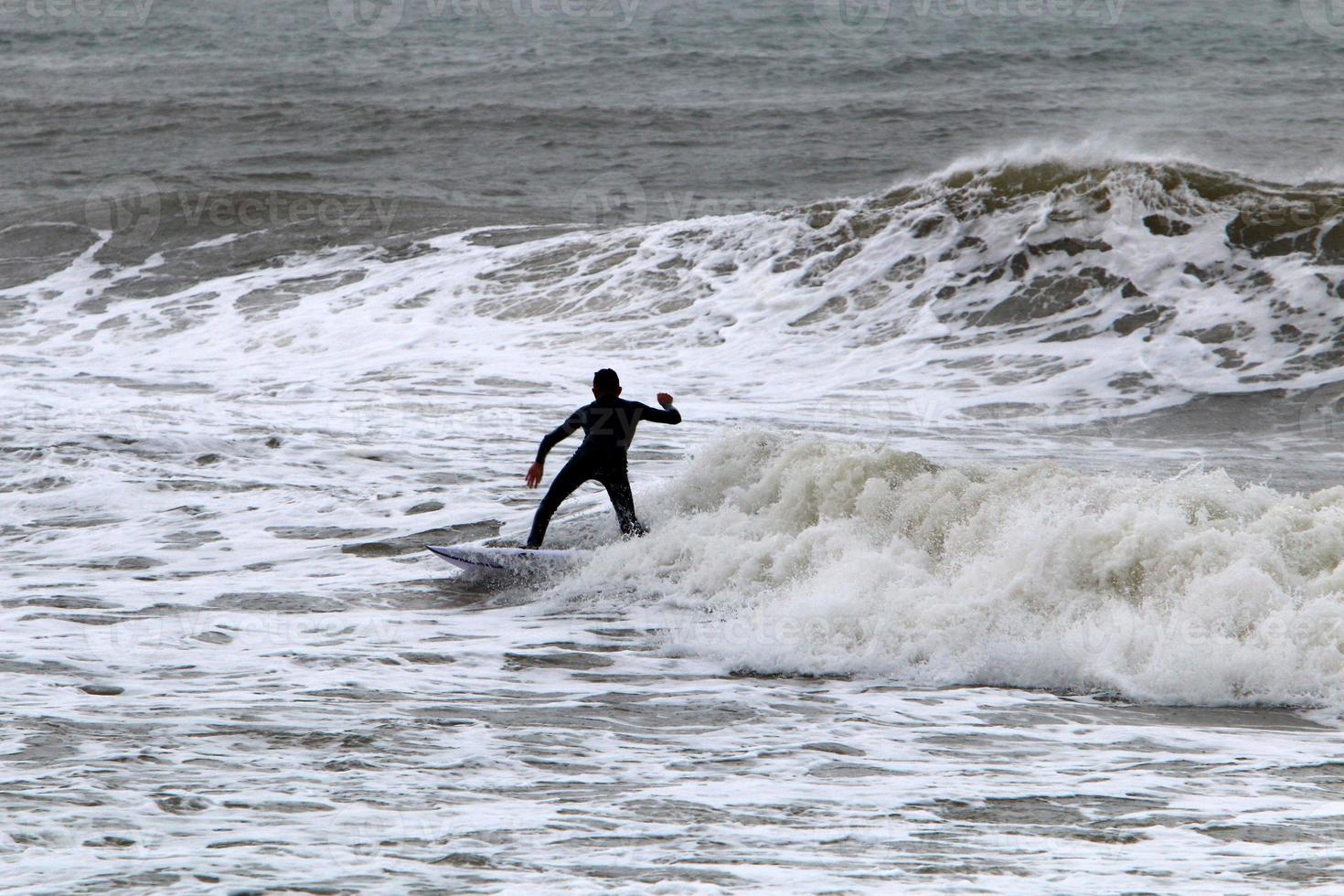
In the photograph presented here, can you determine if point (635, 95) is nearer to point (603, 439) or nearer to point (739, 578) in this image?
Answer: point (603, 439)

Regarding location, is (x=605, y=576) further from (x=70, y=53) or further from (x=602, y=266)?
(x=70, y=53)

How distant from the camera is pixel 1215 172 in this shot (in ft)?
62.1

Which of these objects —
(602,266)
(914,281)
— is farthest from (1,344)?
(914,281)

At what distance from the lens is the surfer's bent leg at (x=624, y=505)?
32.7ft

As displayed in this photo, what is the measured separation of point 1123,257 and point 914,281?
250 cm
